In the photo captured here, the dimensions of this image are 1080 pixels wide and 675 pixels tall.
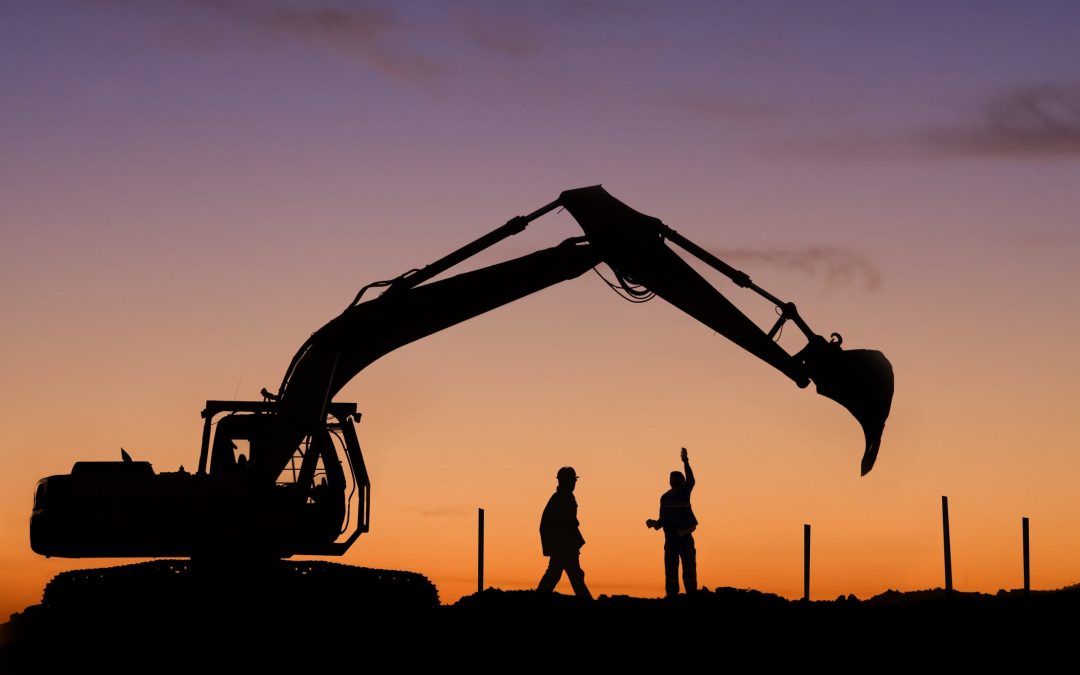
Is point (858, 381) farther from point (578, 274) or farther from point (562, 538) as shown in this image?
point (562, 538)

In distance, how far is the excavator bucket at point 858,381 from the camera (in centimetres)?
2256

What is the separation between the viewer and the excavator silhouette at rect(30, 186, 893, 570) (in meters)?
21.2

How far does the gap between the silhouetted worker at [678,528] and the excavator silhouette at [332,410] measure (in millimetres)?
4693

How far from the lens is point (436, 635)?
21562 mm

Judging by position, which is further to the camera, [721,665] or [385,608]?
[385,608]

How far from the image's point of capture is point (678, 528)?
27.2 meters

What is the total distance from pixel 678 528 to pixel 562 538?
5.96ft

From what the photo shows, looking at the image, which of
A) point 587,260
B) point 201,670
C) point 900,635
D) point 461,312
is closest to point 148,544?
point 201,670

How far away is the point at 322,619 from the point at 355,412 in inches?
108

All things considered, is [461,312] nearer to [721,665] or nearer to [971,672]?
[721,665]

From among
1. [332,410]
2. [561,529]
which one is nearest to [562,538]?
[561,529]

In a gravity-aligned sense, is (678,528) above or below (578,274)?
below

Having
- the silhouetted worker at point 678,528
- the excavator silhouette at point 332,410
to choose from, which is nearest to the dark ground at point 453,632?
the excavator silhouette at point 332,410

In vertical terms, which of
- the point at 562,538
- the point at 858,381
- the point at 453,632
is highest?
the point at 858,381
